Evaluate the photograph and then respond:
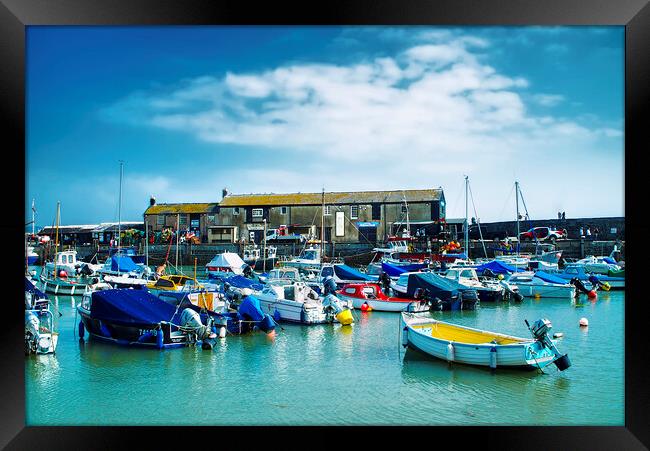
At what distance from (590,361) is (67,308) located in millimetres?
14464

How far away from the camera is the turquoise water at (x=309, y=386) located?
7164 mm

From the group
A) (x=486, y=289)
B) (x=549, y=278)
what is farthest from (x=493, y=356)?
(x=549, y=278)

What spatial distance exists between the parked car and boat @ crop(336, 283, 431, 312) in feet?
63.7

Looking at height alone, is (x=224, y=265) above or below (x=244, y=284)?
above

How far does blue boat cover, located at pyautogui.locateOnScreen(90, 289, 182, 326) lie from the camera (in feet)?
35.4

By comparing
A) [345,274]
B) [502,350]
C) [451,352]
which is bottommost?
[451,352]

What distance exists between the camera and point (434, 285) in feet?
56.0

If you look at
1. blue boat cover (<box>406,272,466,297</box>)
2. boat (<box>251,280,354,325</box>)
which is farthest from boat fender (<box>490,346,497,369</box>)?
blue boat cover (<box>406,272,466,297</box>)

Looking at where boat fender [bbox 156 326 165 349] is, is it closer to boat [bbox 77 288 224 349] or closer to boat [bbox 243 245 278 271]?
boat [bbox 77 288 224 349]

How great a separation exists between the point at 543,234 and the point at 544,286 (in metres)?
15.0
